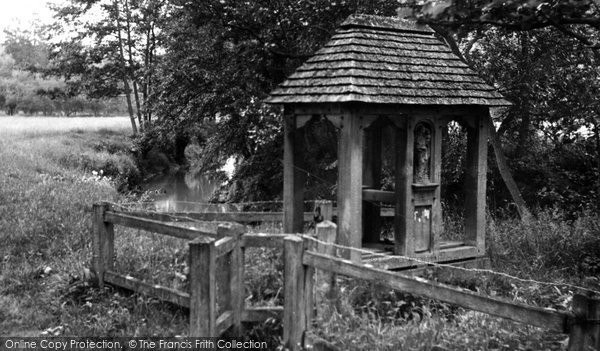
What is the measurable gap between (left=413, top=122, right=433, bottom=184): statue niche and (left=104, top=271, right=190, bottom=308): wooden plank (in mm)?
3413

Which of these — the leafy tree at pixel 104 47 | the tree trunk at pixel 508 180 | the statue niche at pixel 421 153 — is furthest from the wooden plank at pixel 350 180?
the leafy tree at pixel 104 47

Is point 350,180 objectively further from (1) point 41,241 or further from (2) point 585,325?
(1) point 41,241

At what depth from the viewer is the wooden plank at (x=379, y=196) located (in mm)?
8023

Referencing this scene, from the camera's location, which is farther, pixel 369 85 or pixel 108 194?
pixel 108 194

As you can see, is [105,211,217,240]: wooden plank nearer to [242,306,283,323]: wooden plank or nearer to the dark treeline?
[242,306,283,323]: wooden plank

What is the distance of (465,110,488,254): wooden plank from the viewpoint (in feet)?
27.2

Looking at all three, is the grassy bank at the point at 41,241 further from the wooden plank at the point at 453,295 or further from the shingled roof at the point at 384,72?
the shingled roof at the point at 384,72

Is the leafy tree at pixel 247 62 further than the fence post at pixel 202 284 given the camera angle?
Yes

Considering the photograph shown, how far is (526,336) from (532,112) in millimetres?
9381

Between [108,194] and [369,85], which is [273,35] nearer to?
[108,194]

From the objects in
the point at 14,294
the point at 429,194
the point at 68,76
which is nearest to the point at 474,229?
the point at 429,194

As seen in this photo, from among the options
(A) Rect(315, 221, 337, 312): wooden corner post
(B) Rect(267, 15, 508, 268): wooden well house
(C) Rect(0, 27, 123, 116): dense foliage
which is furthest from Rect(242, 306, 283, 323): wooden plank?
(C) Rect(0, 27, 123, 116): dense foliage

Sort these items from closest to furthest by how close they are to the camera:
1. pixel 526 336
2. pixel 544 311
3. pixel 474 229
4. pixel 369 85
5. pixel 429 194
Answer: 1. pixel 544 311
2. pixel 526 336
3. pixel 369 85
4. pixel 429 194
5. pixel 474 229

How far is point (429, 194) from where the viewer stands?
7848 millimetres
